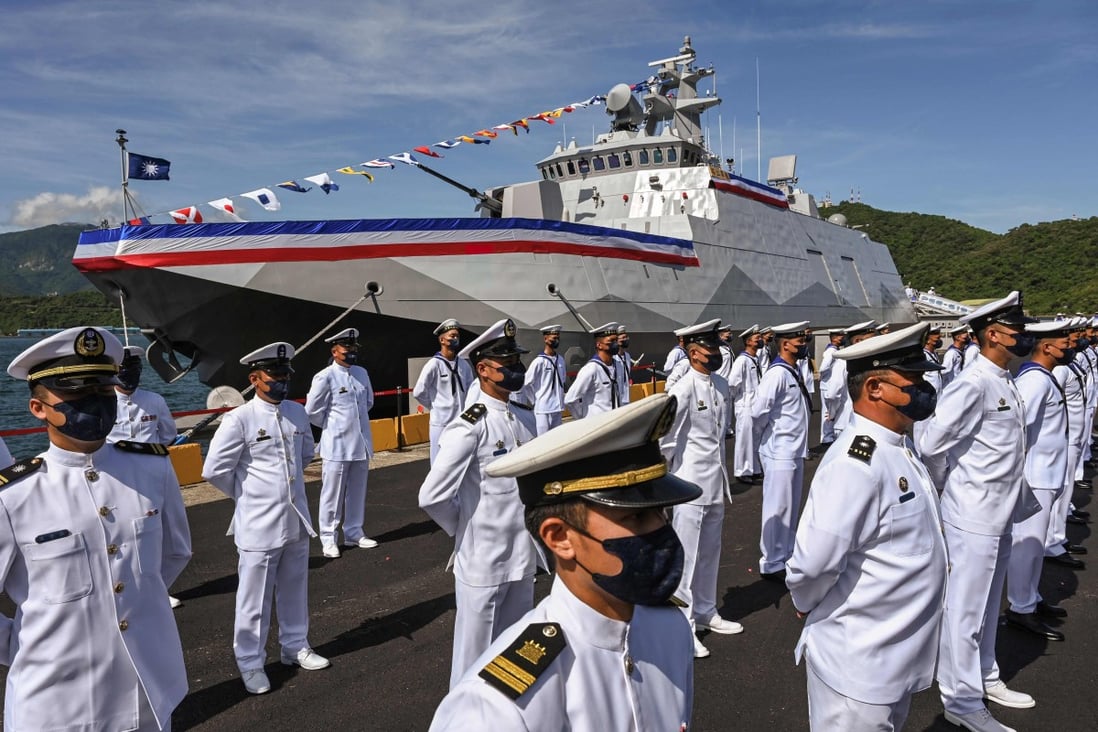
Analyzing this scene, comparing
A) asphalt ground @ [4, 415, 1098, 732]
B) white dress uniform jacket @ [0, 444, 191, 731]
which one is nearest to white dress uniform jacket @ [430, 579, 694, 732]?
white dress uniform jacket @ [0, 444, 191, 731]

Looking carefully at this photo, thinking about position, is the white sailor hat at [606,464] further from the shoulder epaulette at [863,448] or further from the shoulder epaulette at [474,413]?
the shoulder epaulette at [474,413]

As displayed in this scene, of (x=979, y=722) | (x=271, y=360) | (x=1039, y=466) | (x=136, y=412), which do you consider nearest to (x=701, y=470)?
(x=979, y=722)

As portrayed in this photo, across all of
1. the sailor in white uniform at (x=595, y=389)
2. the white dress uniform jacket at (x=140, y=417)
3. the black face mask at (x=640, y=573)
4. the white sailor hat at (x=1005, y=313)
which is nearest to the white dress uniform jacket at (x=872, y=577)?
the black face mask at (x=640, y=573)

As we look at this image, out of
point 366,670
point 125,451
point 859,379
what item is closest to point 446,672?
point 366,670

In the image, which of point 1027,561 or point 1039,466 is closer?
point 1027,561

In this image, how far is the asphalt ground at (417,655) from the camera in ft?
11.5

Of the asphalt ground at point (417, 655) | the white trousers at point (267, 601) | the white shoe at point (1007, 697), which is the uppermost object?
the white trousers at point (267, 601)

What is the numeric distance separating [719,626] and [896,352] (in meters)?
2.58

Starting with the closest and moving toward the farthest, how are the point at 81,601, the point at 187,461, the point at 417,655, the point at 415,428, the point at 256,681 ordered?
1. the point at 81,601
2. the point at 256,681
3. the point at 417,655
4. the point at 187,461
5. the point at 415,428

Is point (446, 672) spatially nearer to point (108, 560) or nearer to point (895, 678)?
point (108, 560)

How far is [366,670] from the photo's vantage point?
4.04m

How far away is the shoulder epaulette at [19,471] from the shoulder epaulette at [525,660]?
6.47 ft

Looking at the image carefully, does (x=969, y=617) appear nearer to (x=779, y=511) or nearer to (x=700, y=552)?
(x=700, y=552)

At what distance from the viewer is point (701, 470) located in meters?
4.58
